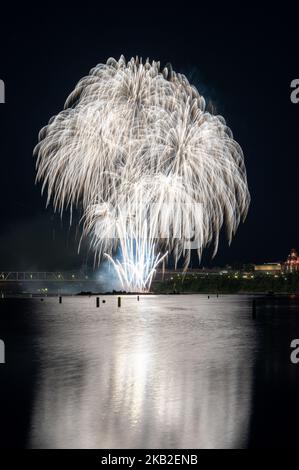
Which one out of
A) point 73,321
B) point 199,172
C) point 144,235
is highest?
point 199,172

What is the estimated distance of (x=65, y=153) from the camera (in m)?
48.8

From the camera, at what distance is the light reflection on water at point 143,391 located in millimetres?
9117

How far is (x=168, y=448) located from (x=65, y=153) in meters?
41.9

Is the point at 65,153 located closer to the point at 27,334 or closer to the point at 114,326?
the point at 114,326

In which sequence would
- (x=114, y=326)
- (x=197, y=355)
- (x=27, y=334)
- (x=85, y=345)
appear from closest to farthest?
(x=197, y=355), (x=85, y=345), (x=27, y=334), (x=114, y=326)

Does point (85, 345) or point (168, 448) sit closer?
point (168, 448)

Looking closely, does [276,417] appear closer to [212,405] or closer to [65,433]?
[212,405]

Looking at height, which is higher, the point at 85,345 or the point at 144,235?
the point at 144,235

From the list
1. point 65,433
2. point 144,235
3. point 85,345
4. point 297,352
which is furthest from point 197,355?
point 144,235

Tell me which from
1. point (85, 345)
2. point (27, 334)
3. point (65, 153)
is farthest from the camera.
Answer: point (65, 153)

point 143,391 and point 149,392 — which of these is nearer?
point 149,392

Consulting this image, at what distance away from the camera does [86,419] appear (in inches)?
398

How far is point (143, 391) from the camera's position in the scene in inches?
501

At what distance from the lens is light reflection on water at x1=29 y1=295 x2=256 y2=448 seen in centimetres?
912
